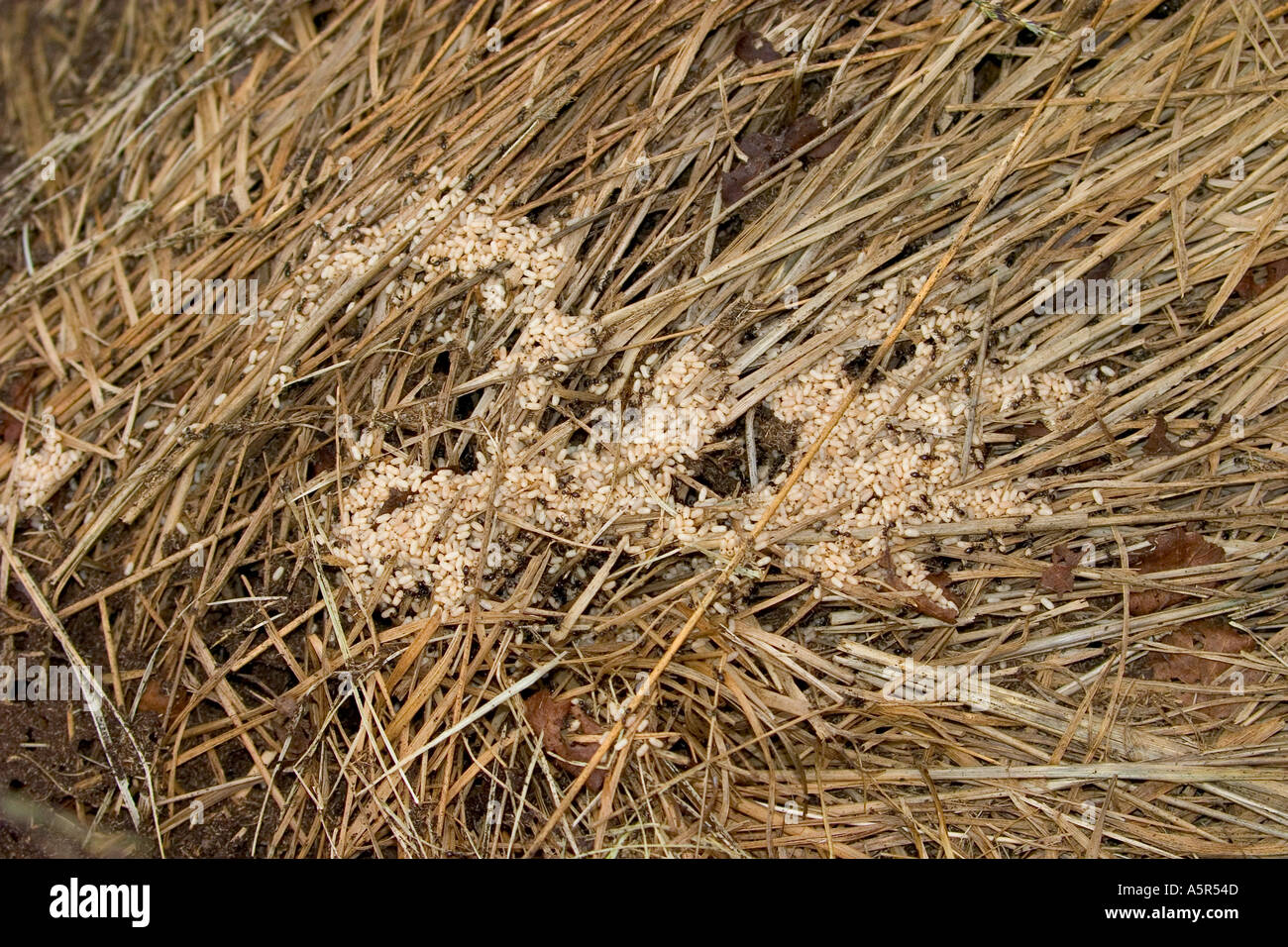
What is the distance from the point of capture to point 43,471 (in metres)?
2.50

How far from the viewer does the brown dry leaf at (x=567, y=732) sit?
7.06ft

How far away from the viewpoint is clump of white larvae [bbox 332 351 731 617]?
220 cm

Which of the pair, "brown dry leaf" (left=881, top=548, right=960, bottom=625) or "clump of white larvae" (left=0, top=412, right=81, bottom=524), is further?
"clump of white larvae" (left=0, top=412, right=81, bottom=524)

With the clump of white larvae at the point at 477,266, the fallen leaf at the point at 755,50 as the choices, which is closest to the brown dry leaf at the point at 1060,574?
the clump of white larvae at the point at 477,266

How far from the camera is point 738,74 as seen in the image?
2342 millimetres

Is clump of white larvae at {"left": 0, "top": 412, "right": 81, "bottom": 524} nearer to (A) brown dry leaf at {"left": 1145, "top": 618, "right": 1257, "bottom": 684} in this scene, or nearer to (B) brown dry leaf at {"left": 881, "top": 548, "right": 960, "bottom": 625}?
(B) brown dry leaf at {"left": 881, "top": 548, "right": 960, "bottom": 625}

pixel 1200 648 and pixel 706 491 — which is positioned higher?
pixel 706 491

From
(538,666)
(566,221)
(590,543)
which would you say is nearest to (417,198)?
(566,221)

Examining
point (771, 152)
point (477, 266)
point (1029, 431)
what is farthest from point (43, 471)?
point (1029, 431)

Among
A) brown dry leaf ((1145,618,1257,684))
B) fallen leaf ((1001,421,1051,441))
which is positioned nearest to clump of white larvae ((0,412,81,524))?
fallen leaf ((1001,421,1051,441))

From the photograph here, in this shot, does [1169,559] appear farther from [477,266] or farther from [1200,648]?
[477,266]

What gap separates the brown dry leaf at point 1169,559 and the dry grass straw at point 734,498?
3 centimetres

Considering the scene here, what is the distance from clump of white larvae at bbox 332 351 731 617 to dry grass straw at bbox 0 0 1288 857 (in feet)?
0.23

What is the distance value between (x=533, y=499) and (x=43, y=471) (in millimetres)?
1428
